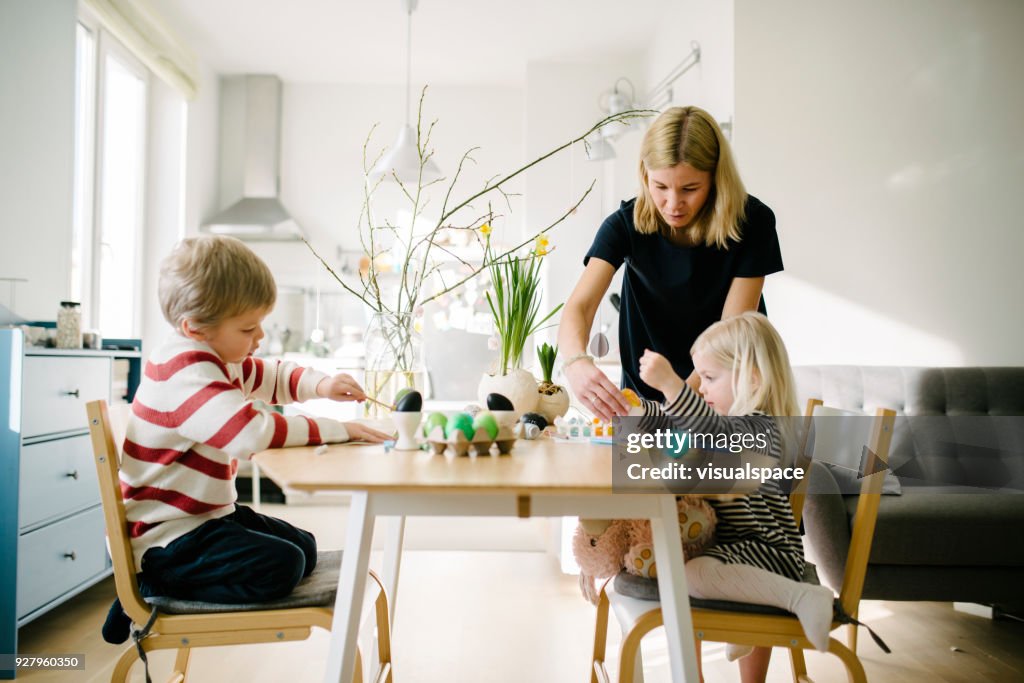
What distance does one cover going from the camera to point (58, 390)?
2.16 meters

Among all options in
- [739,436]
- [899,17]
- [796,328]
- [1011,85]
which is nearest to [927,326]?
[796,328]

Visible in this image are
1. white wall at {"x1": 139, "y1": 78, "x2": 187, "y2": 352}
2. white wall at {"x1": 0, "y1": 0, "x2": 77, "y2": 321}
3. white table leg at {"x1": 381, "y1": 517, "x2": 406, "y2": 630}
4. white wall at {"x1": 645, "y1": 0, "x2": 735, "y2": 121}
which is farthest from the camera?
white wall at {"x1": 139, "y1": 78, "x2": 187, "y2": 352}

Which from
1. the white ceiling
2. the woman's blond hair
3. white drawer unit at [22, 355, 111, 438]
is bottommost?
white drawer unit at [22, 355, 111, 438]

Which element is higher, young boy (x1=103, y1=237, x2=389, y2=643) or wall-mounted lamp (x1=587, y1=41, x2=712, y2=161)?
wall-mounted lamp (x1=587, y1=41, x2=712, y2=161)

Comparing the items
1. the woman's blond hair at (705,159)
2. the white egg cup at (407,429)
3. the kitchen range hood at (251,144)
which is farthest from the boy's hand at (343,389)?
the kitchen range hood at (251,144)

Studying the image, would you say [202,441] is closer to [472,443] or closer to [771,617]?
A: [472,443]

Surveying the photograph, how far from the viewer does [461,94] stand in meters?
5.42

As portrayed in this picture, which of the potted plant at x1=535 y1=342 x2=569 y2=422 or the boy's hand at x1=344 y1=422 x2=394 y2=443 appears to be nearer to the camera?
the boy's hand at x1=344 y1=422 x2=394 y2=443

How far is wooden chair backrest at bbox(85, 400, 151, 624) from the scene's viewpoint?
1.06 meters

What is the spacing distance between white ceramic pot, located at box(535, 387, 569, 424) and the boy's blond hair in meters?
0.67

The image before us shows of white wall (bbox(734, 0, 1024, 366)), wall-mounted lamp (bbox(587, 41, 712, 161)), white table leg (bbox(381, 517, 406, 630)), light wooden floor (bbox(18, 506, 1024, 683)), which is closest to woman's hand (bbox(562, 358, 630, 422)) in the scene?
white table leg (bbox(381, 517, 406, 630))

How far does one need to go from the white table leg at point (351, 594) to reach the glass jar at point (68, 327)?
1910 millimetres

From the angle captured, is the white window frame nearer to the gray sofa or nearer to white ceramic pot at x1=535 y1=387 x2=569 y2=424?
white ceramic pot at x1=535 y1=387 x2=569 y2=424

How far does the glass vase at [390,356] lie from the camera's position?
1.52 m
